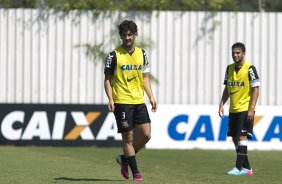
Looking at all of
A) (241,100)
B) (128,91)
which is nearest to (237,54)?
(241,100)

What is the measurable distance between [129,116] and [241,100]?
2.64 metres

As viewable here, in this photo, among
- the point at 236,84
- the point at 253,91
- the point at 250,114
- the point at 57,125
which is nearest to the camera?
the point at 250,114

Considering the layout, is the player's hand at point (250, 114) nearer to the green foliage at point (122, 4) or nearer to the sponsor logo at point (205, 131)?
the sponsor logo at point (205, 131)

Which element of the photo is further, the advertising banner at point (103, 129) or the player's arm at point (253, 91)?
the advertising banner at point (103, 129)

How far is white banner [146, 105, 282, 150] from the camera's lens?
21.7 meters

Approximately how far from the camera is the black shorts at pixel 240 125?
14.0 meters

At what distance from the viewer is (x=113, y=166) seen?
50.8 feet

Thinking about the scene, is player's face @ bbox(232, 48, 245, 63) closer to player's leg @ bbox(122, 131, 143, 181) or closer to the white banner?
player's leg @ bbox(122, 131, 143, 181)

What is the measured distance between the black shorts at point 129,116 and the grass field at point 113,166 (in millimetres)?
719

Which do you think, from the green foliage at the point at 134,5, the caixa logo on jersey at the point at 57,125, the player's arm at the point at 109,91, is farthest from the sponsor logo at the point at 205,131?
the player's arm at the point at 109,91

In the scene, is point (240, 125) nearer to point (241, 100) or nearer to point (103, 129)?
point (241, 100)

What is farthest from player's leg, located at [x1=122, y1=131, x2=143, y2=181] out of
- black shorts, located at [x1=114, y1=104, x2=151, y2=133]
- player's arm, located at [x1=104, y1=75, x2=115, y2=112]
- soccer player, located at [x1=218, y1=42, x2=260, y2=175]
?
soccer player, located at [x1=218, y1=42, x2=260, y2=175]

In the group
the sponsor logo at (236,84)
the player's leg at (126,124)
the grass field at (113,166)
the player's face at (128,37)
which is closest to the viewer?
the player's face at (128,37)

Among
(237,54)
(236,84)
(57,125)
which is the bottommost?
(57,125)
